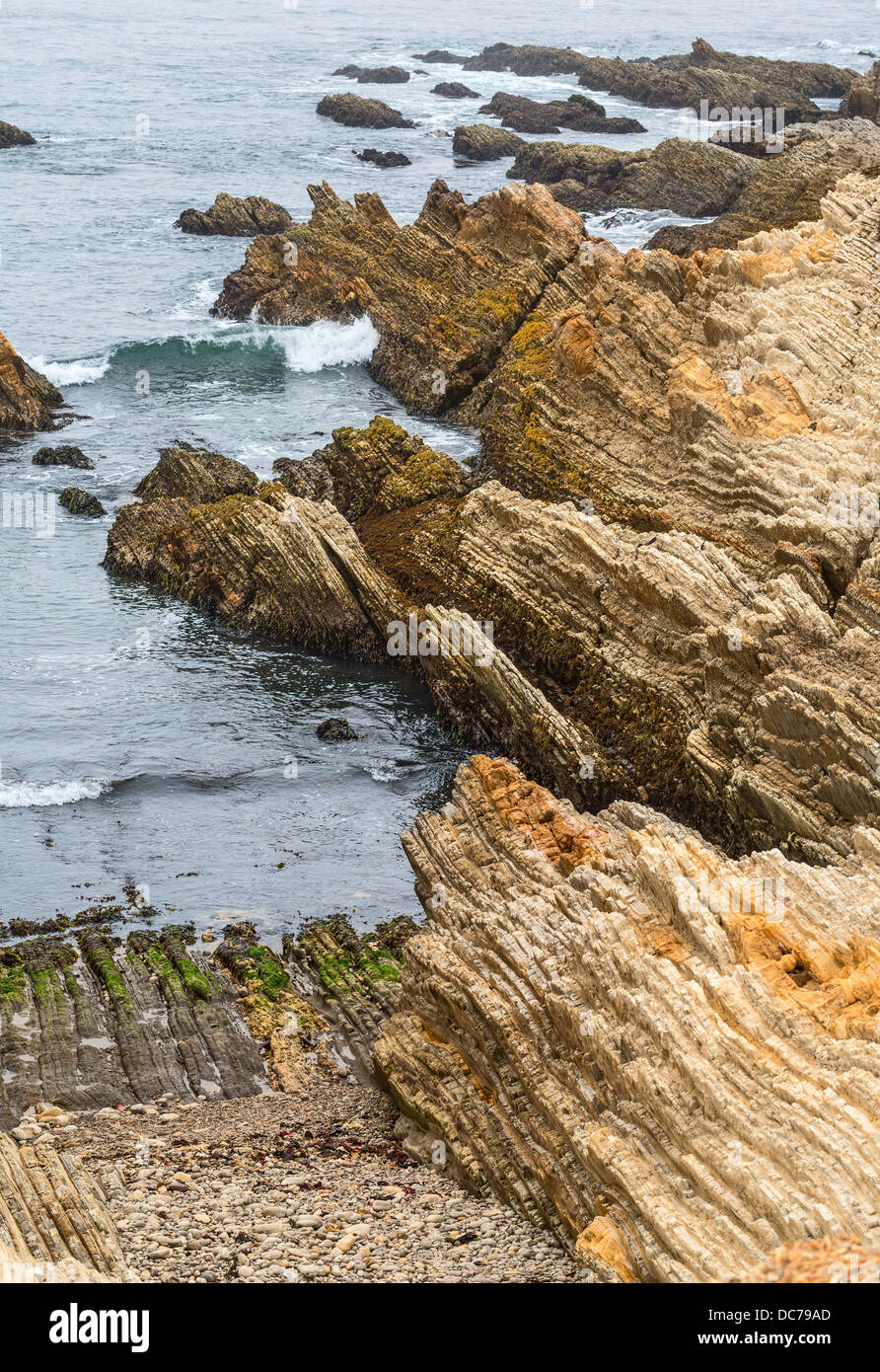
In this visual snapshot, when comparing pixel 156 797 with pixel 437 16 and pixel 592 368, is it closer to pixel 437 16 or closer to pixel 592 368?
pixel 592 368

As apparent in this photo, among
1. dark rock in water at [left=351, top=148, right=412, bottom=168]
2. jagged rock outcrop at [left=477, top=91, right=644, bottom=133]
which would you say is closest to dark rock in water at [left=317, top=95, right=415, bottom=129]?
jagged rock outcrop at [left=477, top=91, right=644, bottom=133]

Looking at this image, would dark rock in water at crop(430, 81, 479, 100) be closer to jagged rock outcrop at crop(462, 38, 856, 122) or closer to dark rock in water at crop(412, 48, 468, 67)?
jagged rock outcrop at crop(462, 38, 856, 122)

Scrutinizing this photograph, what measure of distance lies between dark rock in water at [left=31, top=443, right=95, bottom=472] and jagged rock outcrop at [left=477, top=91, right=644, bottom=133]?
5853 cm

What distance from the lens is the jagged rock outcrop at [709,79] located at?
3760 inches

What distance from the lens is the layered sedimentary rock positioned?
71.5 ft

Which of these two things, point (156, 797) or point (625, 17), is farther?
point (625, 17)

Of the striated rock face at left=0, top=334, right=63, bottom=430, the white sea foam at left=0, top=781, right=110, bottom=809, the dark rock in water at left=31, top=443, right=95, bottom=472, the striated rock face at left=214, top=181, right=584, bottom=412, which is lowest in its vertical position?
the white sea foam at left=0, top=781, right=110, bottom=809

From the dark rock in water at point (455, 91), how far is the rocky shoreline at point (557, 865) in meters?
65.5

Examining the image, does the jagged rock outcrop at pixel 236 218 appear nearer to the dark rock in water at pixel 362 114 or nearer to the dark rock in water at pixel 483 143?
the dark rock in water at pixel 483 143

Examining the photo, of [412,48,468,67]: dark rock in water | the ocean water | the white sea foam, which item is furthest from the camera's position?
[412,48,468,67]: dark rock in water

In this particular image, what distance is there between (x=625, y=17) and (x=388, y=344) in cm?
11405

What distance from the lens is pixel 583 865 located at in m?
20.9

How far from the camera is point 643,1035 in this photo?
16906 mm
